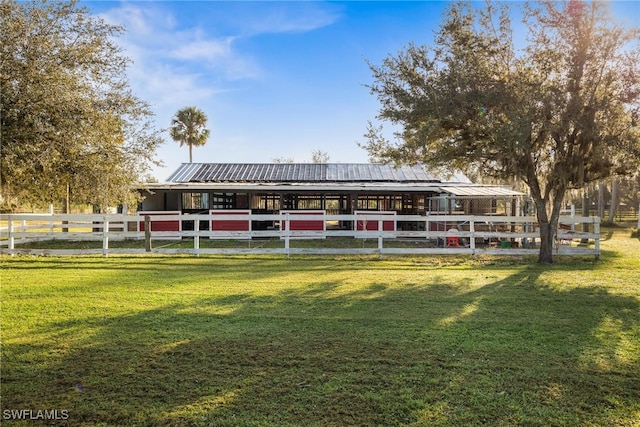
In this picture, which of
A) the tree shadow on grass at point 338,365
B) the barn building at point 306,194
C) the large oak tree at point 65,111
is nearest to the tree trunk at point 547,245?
the tree shadow on grass at point 338,365

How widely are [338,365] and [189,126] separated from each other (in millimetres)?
32555

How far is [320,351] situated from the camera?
13.0 feet

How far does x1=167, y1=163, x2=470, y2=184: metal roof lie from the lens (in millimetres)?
21547

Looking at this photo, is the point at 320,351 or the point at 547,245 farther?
the point at 547,245

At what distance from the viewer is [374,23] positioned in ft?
37.3

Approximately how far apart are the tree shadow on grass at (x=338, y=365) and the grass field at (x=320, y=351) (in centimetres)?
2

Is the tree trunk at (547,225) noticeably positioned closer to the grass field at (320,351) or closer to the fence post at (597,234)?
the fence post at (597,234)

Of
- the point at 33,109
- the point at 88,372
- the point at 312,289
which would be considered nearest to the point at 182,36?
the point at 33,109

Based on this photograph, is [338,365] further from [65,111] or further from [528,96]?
[528,96]

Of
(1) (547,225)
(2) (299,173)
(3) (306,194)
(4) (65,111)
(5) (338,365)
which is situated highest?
(2) (299,173)

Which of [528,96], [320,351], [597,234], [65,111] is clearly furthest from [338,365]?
[597,234]

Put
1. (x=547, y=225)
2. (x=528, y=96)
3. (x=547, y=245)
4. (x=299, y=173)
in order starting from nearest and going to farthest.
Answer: (x=528, y=96) < (x=547, y=245) < (x=547, y=225) < (x=299, y=173)

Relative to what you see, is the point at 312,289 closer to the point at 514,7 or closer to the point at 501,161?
the point at 501,161

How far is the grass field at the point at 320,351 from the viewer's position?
289 cm
